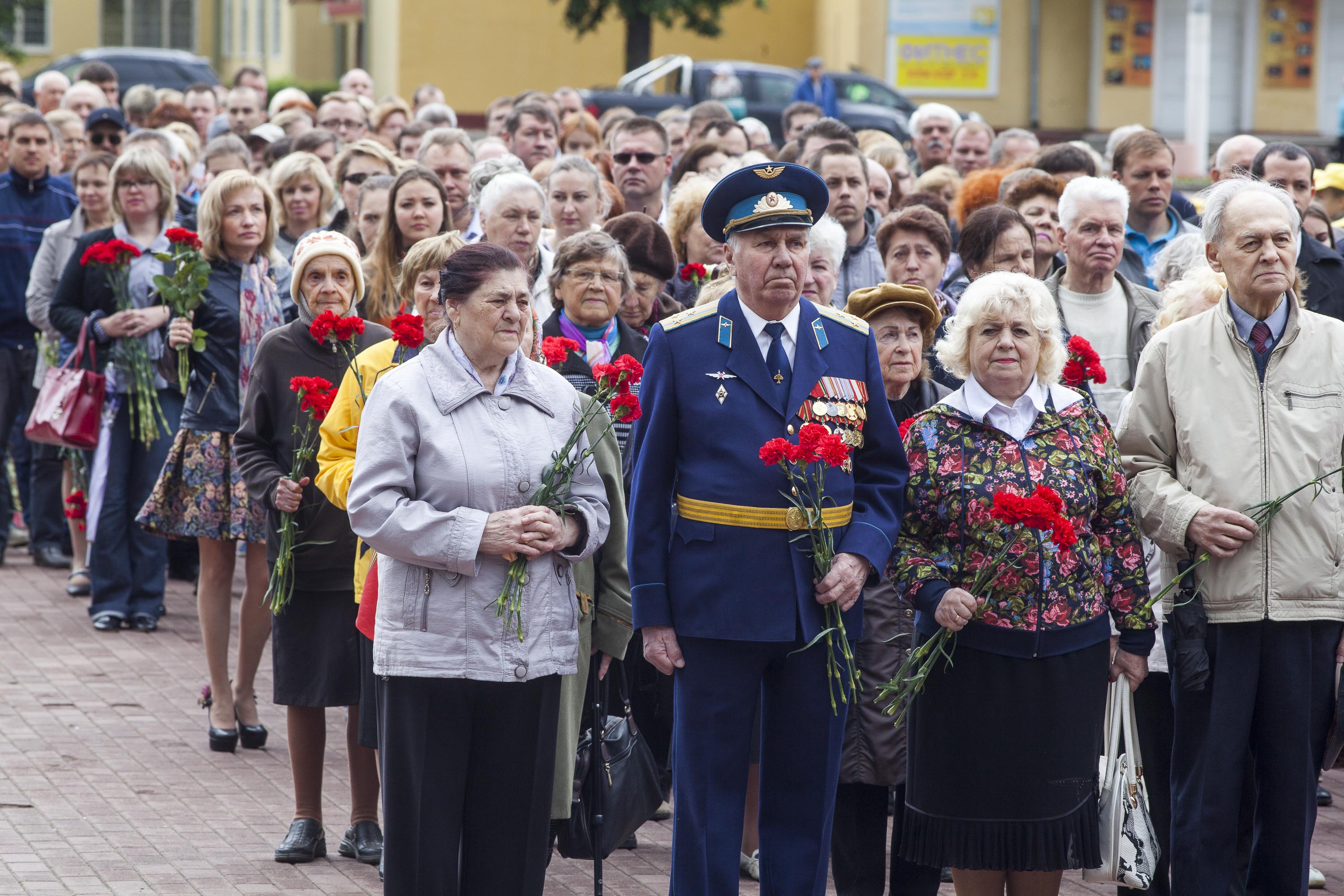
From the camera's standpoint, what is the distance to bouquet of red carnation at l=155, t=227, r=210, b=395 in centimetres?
772

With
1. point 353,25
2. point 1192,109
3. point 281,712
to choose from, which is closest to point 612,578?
point 281,712

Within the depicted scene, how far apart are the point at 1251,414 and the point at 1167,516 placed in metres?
0.39

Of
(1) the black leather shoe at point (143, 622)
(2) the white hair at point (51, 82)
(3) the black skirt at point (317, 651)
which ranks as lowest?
(1) the black leather shoe at point (143, 622)

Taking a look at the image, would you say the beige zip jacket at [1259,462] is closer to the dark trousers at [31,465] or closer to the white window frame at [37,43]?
the dark trousers at [31,465]

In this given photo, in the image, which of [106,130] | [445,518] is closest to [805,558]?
[445,518]

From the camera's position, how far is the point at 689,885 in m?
4.59

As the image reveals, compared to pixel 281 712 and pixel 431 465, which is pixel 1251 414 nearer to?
pixel 431 465

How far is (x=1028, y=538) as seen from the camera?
15.1 ft

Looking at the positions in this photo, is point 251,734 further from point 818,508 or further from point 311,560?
point 818,508

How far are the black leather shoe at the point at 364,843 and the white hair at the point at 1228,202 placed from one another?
11.1 feet

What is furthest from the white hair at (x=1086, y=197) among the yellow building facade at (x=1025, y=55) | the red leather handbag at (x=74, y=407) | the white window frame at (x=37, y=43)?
the white window frame at (x=37, y=43)

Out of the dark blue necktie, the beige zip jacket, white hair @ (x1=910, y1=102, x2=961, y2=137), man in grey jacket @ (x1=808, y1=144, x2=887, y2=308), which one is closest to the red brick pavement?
the beige zip jacket

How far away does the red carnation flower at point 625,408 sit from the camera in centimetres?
485

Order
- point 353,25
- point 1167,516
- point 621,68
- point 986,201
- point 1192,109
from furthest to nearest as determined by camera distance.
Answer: point 353,25 → point 621,68 → point 1192,109 → point 986,201 → point 1167,516
